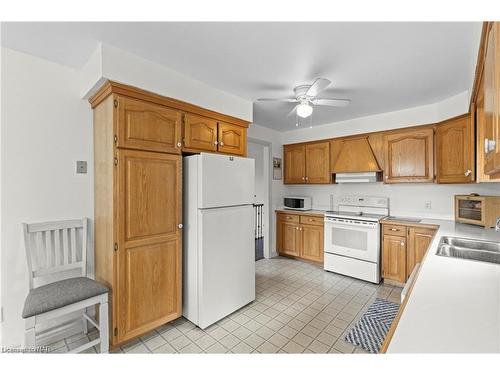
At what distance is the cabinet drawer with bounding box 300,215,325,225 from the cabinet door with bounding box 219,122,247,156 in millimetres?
1783

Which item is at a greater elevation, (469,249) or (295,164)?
(295,164)

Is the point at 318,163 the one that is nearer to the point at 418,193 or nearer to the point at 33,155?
the point at 418,193

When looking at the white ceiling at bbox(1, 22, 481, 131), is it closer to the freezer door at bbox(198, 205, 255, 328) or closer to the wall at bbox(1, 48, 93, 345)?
the wall at bbox(1, 48, 93, 345)

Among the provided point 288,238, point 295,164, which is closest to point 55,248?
point 288,238

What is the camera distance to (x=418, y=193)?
131 inches

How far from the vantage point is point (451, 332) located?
78 cm

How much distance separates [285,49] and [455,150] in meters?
2.37

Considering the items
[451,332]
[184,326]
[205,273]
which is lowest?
[184,326]

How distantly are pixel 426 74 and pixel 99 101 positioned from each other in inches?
118

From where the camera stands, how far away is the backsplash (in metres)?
2.97

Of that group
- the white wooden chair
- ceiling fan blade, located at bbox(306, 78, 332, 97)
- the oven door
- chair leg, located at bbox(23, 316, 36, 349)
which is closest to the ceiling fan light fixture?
ceiling fan blade, located at bbox(306, 78, 332, 97)

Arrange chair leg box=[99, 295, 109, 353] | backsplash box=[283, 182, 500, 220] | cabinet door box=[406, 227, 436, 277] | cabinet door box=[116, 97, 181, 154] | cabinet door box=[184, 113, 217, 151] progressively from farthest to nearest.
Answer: backsplash box=[283, 182, 500, 220]
cabinet door box=[406, 227, 436, 277]
cabinet door box=[184, 113, 217, 151]
cabinet door box=[116, 97, 181, 154]
chair leg box=[99, 295, 109, 353]
